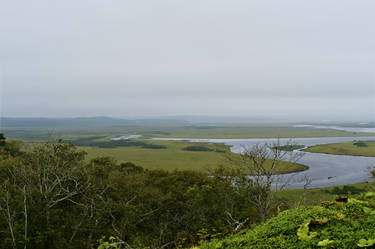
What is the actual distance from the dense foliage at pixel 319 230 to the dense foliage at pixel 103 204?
6.19 metres

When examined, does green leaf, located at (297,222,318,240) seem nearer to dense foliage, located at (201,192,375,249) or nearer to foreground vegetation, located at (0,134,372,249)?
dense foliage, located at (201,192,375,249)

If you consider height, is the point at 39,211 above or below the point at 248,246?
below

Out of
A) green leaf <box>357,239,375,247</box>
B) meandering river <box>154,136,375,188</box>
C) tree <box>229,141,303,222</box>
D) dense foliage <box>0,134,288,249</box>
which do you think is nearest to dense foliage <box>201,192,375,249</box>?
green leaf <box>357,239,375,247</box>

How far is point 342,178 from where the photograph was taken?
4162 centimetres

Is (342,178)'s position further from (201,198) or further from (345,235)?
(345,235)

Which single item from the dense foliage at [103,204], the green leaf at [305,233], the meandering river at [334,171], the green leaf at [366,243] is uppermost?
the green leaf at [366,243]

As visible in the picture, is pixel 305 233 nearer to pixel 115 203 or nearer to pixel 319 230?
pixel 319 230

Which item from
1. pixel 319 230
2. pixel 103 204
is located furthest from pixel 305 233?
pixel 103 204

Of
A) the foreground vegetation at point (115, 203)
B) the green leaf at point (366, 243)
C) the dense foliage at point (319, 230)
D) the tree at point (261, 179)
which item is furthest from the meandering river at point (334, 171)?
the green leaf at point (366, 243)

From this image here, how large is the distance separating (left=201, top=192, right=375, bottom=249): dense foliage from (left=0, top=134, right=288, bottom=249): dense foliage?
6191 millimetres

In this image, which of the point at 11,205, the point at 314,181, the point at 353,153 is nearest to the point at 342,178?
the point at 314,181

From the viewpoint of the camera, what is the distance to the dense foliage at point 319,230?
395cm

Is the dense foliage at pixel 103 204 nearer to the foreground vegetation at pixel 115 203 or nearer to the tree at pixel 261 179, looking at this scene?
the foreground vegetation at pixel 115 203

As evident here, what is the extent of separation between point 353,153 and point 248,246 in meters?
79.1
